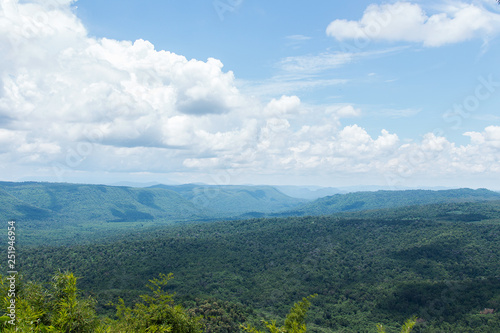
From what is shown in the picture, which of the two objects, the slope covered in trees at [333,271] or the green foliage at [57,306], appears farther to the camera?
the slope covered in trees at [333,271]

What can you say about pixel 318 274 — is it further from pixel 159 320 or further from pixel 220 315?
pixel 159 320

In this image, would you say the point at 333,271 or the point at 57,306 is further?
the point at 333,271

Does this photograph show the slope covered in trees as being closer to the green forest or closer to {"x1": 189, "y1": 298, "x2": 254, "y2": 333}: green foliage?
the green forest

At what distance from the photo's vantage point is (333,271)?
140 metres

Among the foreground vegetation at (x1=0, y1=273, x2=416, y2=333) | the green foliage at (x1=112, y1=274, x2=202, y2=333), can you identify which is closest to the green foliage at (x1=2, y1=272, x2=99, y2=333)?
the foreground vegetation at (x1=0, y1=273, x2=416, y2=333)

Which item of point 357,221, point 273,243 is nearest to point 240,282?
point 273,243

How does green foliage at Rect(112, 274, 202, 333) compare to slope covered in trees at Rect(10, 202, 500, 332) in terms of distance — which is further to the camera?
slope covered in trees at Rect(10, 202, 500, 332)

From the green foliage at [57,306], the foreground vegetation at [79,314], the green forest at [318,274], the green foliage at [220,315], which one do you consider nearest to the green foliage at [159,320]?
the foreground vegetation at [79,314]

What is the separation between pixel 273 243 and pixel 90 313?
165 meters

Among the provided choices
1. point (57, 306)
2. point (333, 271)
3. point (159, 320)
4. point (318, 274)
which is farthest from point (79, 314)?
point (333, 271)

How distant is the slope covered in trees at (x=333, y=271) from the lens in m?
98.2

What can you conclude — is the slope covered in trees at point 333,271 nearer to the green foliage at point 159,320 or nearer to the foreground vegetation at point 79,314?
the foreground vegetation at point 79,314

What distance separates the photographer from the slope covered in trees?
98250mm

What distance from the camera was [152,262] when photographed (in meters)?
141
